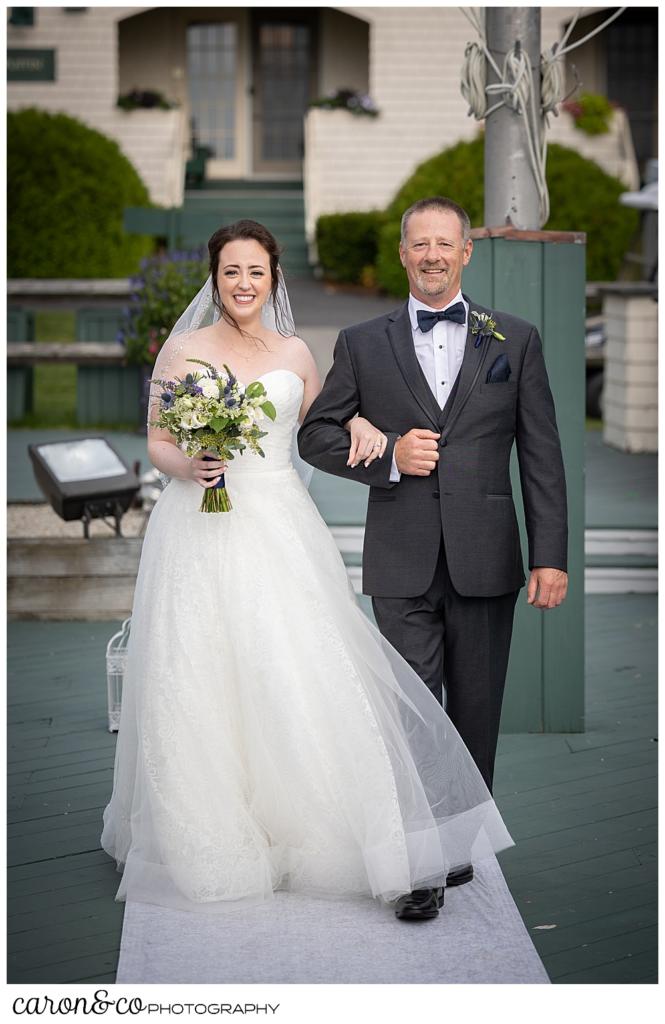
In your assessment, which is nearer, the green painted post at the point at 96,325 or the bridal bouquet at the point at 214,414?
the bridal bouquet at the point at 214,414

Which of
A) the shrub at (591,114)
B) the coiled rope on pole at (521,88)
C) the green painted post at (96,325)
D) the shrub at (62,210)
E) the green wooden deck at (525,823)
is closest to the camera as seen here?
the green wooden deck at (525,823)

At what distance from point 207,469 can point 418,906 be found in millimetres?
1393

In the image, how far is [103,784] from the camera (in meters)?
5.52

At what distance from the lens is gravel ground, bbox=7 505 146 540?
9.58 m

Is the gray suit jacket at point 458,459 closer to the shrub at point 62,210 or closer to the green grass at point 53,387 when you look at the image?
the green grass at point 53,387

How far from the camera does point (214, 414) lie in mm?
4207

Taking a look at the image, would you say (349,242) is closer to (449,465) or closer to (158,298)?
(158,298)

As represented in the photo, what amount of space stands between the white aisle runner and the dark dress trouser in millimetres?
528

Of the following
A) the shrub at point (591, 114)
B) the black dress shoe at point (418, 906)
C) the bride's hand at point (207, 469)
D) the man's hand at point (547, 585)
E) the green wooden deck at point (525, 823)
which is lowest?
the green wooden deck at point (525, 823)

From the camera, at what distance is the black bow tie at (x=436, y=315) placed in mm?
4309

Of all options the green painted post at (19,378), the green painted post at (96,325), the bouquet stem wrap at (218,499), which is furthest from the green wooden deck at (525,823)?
the green painted post at (96,325)

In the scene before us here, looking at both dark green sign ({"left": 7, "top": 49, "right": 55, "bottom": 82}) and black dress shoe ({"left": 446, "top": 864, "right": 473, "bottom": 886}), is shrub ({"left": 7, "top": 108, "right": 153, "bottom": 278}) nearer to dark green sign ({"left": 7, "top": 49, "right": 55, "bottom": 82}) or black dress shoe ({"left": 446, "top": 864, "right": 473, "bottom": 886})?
dark green sign ({"left": 7, "top": 49, "right": 55, "bottom": 82})

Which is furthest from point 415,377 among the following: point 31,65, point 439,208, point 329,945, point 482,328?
point 31,65

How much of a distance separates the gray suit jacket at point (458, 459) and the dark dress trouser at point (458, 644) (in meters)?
0.07
